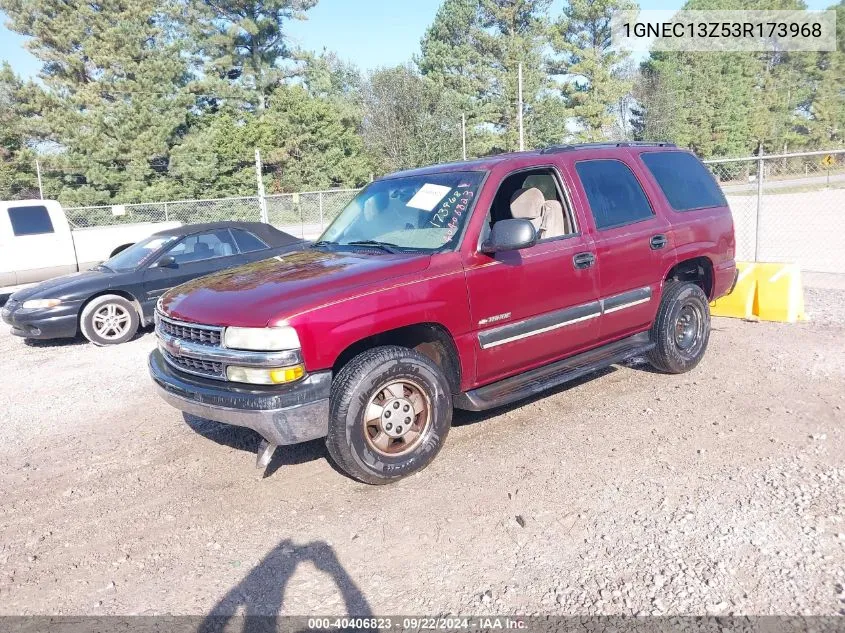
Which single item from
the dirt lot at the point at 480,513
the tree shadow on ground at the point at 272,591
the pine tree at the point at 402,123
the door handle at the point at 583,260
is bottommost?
the tree shadow on ground at the point at 272,591

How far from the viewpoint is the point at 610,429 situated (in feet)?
15.0

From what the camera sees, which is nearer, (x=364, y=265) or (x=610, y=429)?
(x=364, y=265)

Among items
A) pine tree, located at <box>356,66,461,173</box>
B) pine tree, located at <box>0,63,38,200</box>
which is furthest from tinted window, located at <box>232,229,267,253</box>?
pine tree, located at <box>356,66,461,173</box>

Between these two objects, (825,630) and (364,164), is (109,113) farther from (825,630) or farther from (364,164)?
(825,630)

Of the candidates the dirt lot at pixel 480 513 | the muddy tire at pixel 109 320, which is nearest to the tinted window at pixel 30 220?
the muddy tire at pixel 109 320

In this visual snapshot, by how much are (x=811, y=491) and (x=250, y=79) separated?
43.5 m

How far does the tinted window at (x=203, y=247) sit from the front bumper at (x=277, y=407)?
548cm

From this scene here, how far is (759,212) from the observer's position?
31.3ft

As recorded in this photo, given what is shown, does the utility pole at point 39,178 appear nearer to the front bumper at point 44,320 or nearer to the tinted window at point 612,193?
the front bumper at point 44,320

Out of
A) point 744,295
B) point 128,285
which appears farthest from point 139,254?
point 744,295

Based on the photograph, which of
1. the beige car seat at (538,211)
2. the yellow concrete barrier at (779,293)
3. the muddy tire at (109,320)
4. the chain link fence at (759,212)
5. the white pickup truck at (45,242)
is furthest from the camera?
the chain link fence at (759,212)

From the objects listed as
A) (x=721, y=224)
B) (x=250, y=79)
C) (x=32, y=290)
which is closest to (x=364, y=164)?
(x=250, y=79)

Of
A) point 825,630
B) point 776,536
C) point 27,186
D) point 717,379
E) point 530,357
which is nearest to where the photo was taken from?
point 825,630

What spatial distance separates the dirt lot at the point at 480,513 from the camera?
9.43ft
